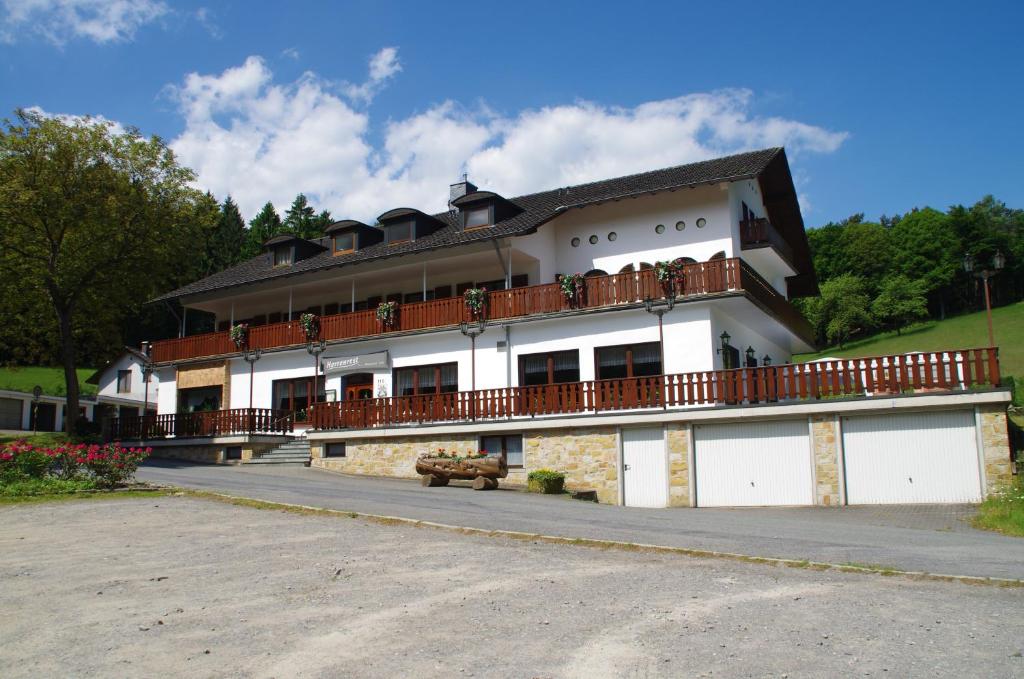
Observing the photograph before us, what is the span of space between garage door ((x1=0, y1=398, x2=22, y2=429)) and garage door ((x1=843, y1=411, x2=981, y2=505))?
5018 cm

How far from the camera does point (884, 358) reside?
19.7 m

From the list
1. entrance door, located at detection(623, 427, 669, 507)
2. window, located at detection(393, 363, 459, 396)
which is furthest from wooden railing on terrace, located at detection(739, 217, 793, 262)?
window, located at detection(393, 363, 459, 396)

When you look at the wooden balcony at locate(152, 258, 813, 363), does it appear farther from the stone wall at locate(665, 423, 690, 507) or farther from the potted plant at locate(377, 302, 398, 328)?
the stone wall at locate(665, 423, 690, 507)

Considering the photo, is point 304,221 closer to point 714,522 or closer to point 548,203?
point 548,203

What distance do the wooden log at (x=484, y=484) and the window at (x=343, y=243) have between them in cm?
1422

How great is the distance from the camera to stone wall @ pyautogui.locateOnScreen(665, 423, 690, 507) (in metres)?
21.2

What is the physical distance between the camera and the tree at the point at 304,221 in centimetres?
6562

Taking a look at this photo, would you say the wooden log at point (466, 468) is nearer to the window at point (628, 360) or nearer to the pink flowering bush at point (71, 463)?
the window at point (628, 360)

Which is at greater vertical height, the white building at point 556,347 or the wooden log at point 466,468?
the white building at point 556,347

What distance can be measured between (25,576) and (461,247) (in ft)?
62.8

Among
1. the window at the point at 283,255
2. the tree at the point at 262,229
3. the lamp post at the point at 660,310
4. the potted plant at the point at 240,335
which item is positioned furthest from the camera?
the tree at the point at 262,229

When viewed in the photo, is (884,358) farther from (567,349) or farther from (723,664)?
(723,664)

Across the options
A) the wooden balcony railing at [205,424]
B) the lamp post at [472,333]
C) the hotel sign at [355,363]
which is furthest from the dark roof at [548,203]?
the wooden balcony railing at [205,424]

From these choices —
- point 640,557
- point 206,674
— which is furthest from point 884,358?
point 206,674
